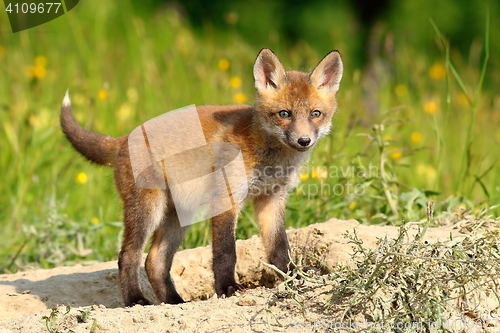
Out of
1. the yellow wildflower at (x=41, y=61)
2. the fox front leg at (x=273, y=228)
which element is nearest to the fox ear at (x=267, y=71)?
the fox front leg at (x=273, y=228)

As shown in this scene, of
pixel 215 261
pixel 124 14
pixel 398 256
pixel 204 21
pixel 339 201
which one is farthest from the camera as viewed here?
pixel 204 21

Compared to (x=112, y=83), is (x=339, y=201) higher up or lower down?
lower down

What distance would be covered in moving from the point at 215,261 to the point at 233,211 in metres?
0.35

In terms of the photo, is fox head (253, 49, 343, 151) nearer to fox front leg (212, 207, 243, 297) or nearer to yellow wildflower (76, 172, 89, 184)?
fox front leg (212, 207, 243, 297)

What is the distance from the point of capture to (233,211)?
13.0 ft

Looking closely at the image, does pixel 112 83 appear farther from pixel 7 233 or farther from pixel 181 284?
pixel 181 284

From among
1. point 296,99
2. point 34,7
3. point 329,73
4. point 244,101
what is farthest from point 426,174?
point 34,7

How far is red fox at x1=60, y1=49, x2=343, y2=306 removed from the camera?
4.09 metres

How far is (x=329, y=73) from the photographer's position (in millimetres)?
4395

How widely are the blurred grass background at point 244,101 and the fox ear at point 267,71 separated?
869 mm

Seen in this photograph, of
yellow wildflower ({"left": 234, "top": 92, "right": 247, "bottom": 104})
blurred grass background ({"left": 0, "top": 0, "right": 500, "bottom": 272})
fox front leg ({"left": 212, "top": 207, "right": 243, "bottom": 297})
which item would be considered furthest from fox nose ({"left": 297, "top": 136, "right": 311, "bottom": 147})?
yellow wildflower ({"left": 234, "top": 92, "right": 247, "bottom": 104})

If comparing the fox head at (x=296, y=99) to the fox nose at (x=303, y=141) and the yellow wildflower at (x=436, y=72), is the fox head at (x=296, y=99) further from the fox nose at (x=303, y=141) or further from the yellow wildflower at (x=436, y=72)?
the yellow wildflower at (x=436, y=72)

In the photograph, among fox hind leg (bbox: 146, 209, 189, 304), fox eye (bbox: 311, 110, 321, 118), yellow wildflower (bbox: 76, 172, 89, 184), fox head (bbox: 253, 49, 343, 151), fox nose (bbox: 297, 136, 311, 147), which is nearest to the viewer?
fox nose (bbox: 297, 136, 311, 147)

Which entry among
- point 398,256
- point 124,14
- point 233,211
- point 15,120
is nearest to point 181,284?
point 233,211
